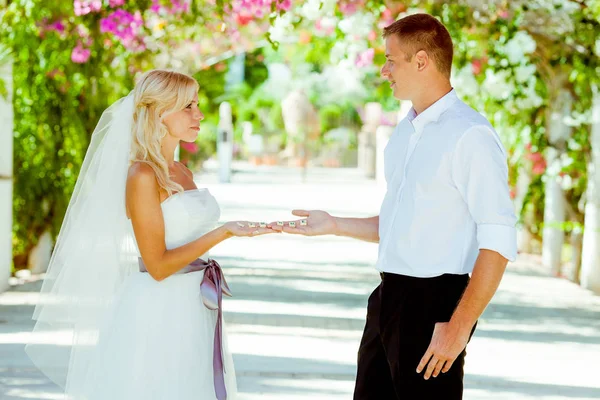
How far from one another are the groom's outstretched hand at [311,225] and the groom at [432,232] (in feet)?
1.28

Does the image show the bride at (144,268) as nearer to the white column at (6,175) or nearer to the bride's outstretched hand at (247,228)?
the bride's outstretched hand at (247,228)

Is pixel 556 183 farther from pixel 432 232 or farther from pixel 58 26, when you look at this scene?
pixel 432 232

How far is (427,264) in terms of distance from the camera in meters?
3.20

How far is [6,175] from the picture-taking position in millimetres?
9438

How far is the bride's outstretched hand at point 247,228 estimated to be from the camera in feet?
12.3

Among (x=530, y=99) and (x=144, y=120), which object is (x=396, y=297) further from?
(x=530, y=99)

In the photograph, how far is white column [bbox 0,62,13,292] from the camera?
9.27m

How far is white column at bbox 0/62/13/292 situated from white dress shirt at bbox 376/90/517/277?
6.51 m

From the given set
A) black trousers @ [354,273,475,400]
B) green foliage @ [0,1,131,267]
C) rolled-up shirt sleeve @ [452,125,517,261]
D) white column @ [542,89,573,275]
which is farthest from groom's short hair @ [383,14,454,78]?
white column @ [542,89,573,275]

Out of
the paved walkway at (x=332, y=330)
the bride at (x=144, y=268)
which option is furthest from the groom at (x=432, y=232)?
the paved walkway at (x=332, y=330)

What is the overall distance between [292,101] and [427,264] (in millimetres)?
36686

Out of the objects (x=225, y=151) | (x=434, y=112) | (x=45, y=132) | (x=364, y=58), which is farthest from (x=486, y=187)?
(x=225, y=151)

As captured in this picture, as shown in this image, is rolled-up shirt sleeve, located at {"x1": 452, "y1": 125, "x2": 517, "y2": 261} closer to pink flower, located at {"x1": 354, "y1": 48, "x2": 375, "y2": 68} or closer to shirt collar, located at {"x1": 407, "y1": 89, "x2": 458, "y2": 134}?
shirt collar, located at {"x1": 407, "y1": 89, "x2": 458, "y2": 134}

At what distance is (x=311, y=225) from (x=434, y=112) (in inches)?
28.0
